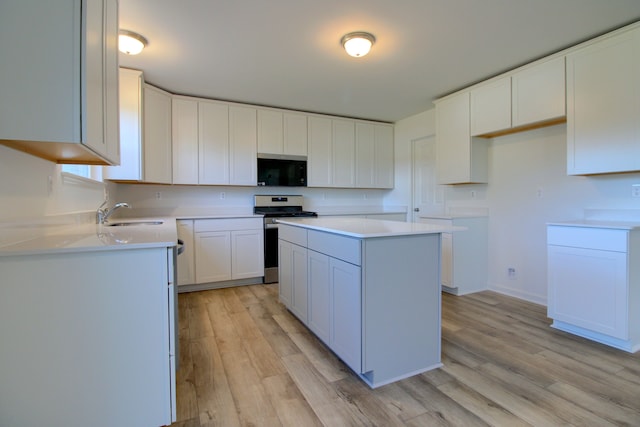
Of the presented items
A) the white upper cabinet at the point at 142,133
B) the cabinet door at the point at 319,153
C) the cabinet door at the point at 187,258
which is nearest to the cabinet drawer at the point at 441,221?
the cabinet door at the point at 319,153

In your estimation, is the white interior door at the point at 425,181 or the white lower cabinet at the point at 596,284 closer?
the white lower cabinet at the point at 596,284

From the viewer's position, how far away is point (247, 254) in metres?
4.02

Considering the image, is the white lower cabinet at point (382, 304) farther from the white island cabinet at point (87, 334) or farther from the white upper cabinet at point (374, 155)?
the white upper cabinet at point (374, 155)

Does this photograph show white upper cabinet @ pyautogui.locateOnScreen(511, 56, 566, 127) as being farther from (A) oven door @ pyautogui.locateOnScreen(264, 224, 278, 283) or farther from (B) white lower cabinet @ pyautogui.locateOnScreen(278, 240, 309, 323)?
(A) oven door @ pyautogui.locateOnScreen(264, 224, 278, 283)

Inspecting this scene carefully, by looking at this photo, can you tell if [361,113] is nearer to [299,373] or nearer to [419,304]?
[419,304]

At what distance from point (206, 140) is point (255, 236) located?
1380 millimetres

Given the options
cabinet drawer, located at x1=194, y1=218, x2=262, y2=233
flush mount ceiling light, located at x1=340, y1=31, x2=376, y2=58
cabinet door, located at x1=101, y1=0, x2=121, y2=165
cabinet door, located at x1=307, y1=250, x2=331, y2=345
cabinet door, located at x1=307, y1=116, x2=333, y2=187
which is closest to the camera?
cabinet door, located at x1=101, y1=0, x2=121, y2=165

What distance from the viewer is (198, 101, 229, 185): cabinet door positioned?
3.99 meters

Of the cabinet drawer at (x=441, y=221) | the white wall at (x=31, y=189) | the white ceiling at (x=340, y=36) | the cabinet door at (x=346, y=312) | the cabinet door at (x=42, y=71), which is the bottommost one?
the cabinet door at (x=346, y=312)

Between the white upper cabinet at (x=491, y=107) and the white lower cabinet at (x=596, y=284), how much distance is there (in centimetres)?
125

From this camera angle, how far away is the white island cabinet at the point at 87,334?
3.94 ft

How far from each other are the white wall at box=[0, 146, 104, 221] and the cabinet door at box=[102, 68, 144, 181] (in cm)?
92

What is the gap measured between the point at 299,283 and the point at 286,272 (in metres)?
0.34

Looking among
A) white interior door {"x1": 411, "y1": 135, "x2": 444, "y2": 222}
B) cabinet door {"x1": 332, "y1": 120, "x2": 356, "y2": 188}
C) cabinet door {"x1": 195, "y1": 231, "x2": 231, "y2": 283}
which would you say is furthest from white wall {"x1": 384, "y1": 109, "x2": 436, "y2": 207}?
cabinet door {"x1": 195, "y1": 231, "x2": 231, "y2": 283}
